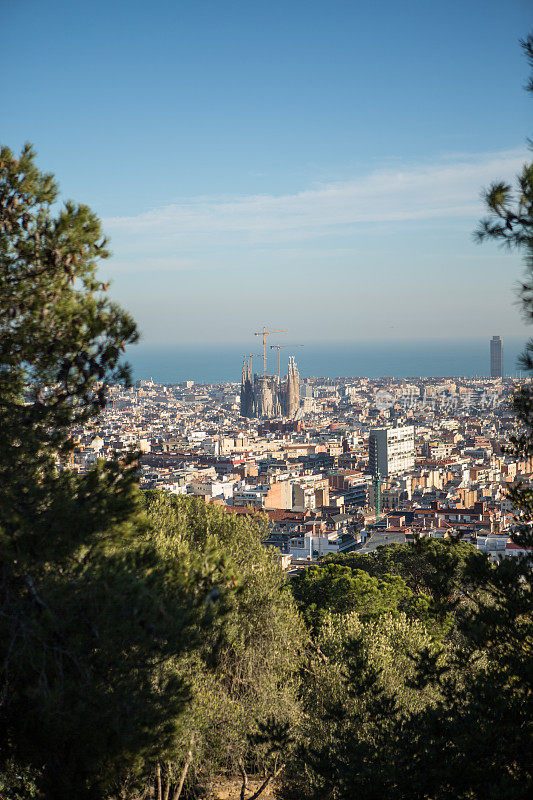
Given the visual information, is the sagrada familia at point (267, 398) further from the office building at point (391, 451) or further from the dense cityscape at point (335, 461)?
the office building at point (391, 451)

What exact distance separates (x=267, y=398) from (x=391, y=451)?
167ft

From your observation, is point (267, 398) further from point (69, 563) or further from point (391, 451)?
point (69, 563)

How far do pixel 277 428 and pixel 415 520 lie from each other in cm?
6302

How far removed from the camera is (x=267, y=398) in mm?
132125

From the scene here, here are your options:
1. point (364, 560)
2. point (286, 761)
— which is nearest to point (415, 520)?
point (364, 560)

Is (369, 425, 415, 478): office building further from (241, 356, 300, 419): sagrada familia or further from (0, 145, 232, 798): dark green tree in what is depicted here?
(0, 145, 232, 798): dark green tree

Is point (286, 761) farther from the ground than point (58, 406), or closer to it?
closer to it

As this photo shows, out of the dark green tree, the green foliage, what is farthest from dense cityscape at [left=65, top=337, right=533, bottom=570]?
the green foliage

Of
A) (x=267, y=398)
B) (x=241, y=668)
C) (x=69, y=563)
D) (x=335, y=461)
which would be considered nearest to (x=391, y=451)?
(x=335, y=461)

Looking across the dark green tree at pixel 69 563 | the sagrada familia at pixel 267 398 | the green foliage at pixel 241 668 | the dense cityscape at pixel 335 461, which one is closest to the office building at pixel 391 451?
the dense cityscape at pixel 335 461

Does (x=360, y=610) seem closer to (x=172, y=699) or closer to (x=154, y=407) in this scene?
(x=172, y=699)

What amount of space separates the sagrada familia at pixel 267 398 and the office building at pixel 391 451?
46.9 metres

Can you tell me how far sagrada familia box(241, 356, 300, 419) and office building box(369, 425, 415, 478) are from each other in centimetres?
4691

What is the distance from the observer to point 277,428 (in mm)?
110125
